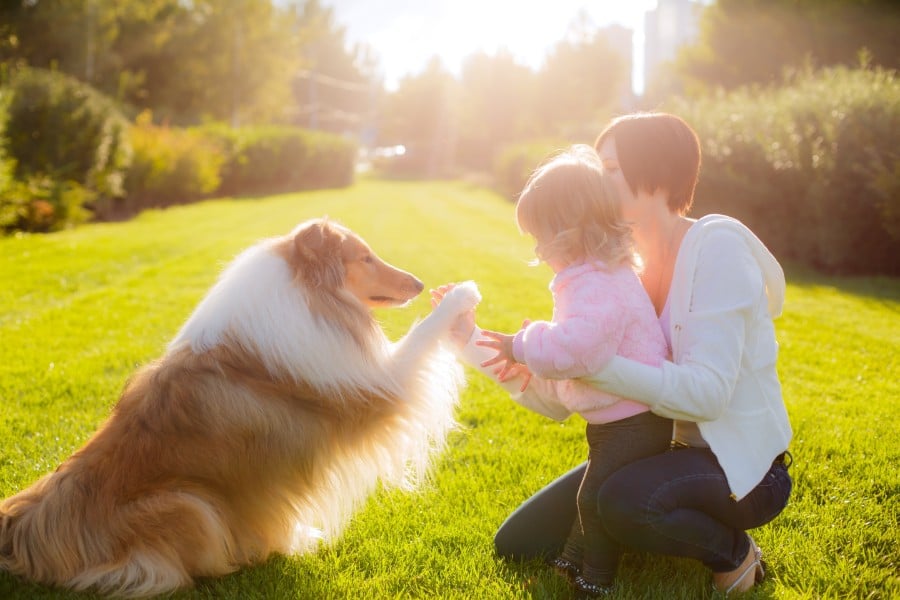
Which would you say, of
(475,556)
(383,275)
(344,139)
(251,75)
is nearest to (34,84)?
(383,275)

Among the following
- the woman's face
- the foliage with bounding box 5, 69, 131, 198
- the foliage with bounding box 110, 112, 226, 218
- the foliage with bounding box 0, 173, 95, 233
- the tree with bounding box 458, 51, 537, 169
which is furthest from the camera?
the tree with bounding box 458, 51, 537, 169

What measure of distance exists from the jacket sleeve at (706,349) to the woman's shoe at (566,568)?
0.85 m

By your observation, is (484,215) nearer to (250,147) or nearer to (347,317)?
(250,147)

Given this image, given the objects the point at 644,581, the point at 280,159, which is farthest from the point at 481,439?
the point at 280,159

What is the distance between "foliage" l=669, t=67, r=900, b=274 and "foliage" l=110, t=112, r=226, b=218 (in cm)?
1454

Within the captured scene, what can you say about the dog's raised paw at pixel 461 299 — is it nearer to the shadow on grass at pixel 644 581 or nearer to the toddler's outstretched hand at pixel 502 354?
the toddler's outstretched hand at pixel 502 354

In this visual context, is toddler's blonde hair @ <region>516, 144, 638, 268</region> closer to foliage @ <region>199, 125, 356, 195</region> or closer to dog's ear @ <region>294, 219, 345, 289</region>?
dog's ear @ <region>294, 219, 345, 289</region>

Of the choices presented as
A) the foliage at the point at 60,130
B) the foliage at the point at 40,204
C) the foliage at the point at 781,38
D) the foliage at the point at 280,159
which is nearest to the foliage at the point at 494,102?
the foliage at the point at 280,159

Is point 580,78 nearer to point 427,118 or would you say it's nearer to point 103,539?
point 427,118

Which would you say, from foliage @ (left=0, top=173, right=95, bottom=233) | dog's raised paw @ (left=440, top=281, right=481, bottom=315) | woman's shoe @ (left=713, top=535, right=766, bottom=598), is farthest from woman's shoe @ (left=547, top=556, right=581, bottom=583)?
foliage @ (left=0, top=173, right=95, bottom=233)

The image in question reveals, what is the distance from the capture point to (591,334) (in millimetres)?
2570

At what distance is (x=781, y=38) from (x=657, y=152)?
2204 centimetres

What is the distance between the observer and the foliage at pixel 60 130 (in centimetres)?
1558

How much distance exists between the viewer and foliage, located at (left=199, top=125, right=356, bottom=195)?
2808 centimetres
